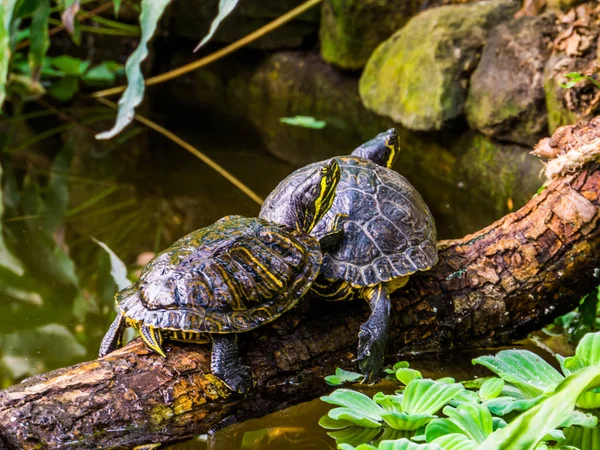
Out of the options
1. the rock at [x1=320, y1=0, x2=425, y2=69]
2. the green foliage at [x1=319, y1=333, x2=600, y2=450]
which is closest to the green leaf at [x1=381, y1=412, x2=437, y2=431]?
the green foliage at [x1=319, y1=333, x2=600, y2=450]

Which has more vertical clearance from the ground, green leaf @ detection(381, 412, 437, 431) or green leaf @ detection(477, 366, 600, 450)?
green leaf @ detection(477, 366, 600, 450)

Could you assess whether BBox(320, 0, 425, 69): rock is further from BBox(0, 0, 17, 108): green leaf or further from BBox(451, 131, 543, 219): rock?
BBox(0, 0, 17, 108): green leaf

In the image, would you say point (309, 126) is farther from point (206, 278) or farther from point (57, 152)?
point (206, 278)

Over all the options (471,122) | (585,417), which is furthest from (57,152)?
(585,417)

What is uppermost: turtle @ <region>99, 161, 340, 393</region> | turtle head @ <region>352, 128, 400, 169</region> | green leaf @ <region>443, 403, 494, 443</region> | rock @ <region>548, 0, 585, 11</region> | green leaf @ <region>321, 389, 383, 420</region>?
rock @ <region>548, 0, 585, 11</region>

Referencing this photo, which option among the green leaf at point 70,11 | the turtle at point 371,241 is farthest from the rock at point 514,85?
the green leaf at point 70,11

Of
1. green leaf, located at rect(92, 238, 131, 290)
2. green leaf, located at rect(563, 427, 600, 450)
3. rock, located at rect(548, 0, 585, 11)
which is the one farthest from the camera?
rock, located at rect(548, 0, 585, 11)
